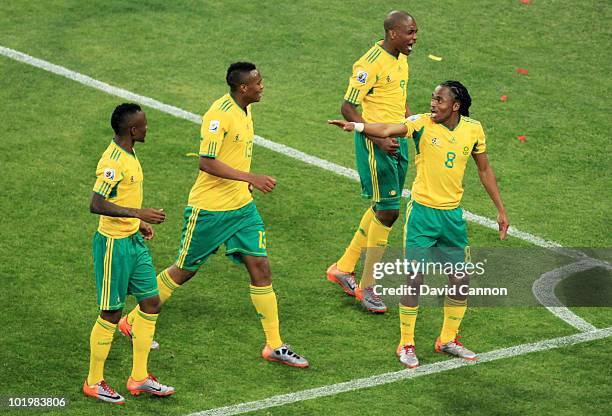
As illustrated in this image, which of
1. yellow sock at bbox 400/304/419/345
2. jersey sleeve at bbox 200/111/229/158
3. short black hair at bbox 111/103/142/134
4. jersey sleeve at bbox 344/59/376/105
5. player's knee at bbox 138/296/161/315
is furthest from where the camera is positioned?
jersey sleeve at bbox 344/59/376/105

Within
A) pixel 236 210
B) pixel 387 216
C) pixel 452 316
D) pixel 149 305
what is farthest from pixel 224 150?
pixel 452 316

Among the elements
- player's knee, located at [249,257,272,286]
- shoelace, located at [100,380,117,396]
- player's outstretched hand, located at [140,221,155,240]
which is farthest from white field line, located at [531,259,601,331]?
shoelace, located at [100,380,117,396]

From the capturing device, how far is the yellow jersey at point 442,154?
10.3 meters

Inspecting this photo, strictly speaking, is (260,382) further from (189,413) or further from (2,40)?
(2,40)

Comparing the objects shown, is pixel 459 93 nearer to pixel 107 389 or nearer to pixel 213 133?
pixel 213 133

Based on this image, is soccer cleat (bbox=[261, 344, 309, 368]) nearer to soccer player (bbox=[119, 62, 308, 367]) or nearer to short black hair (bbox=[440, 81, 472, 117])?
soccer player (bbox=[119, 62, 308, 367])

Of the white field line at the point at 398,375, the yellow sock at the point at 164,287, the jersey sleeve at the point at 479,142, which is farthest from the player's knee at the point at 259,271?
the jersey sleeve at the point at 479,142

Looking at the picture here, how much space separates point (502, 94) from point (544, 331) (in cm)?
582

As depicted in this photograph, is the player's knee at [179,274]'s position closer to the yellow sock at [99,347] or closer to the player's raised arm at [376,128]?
the yellow sock at [99,347]

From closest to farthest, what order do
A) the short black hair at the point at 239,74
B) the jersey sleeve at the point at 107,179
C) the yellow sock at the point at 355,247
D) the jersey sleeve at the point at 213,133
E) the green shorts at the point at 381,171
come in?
the jersey sleeve at the point at 107,179
the jersey sleeve at the point at 213,133
the short black hair at the point at 239,74
the green shorts at the point at 381,171
the yellow sock at the point at 355,247

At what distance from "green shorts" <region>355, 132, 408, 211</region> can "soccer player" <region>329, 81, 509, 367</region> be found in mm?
953

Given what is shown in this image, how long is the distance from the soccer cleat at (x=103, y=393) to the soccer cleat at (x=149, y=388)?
0.13 metres

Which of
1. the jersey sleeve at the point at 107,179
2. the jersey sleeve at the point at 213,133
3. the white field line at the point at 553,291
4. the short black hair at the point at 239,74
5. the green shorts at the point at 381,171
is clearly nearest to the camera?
the jersey sleeve at the point at 107,179

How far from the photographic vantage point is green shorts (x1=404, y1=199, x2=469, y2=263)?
409 inches
